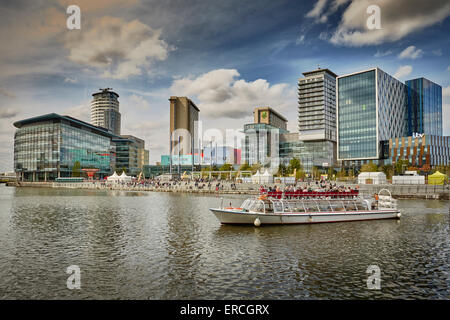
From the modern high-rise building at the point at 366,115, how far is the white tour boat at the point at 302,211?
429ft

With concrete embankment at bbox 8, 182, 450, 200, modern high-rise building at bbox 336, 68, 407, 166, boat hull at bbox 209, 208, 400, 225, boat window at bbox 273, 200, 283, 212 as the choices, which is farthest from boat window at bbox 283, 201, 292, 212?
modern high-rise building at bbox 336, 68, 407, 166

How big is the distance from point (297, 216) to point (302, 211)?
1.96 m

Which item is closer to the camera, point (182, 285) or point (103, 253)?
point (182, 285)

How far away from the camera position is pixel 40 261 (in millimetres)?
20891

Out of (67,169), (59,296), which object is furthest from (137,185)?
(59,296)

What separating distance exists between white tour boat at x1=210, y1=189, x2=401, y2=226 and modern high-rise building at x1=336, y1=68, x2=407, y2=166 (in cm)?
13066

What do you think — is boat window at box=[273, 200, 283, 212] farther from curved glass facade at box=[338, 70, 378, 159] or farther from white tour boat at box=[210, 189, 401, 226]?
curved glass facade at box=[338, 70, 378, 159]

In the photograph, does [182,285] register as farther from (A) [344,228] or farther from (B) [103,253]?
(A) [344,228]

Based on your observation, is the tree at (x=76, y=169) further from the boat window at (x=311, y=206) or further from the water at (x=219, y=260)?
the boat window at (x=311, y=206)

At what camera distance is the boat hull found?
34500mm

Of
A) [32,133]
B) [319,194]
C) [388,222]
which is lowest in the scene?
[388,222]
